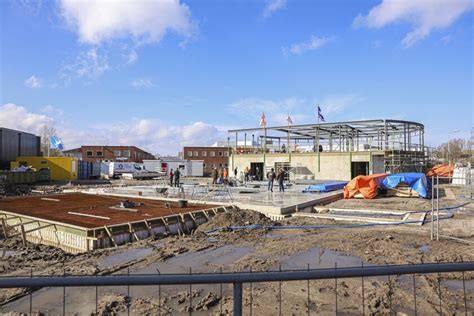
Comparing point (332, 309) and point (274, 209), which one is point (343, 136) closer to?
point (274, 209)

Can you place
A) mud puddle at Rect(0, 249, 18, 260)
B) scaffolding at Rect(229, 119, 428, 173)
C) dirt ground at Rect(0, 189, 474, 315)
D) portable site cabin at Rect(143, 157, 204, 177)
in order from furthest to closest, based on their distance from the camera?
portable site cabin at Rect(143, 157, 204, 177) < scaffolding at Rect(229, 119, 428, 173) < mud puddle at Rect(0, 249, 18, 260) < dirt ground at Rect(0, 189, 474, 315)

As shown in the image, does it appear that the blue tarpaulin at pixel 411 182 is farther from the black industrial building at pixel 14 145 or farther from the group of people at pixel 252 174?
the black industrial building at pixel 14 145

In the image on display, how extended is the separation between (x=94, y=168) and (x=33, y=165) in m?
9.72

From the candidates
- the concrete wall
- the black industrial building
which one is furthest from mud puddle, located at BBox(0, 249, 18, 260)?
the black industrial building

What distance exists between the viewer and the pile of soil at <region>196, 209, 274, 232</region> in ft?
49.4

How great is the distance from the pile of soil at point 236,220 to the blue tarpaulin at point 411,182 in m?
10.8

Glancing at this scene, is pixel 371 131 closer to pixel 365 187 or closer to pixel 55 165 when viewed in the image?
pixel 365 187

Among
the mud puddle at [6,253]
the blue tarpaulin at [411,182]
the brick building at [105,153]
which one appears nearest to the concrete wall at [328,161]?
the blue tarpaulin at [411,182]

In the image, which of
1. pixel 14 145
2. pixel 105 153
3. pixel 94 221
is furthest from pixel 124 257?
pixel 105 153

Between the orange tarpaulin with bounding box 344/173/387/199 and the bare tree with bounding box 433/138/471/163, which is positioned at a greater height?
the bare tree with bounding box 433/138/471/163

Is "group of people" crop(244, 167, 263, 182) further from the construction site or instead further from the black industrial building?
the black industrial building

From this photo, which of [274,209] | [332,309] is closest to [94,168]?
[274,209]

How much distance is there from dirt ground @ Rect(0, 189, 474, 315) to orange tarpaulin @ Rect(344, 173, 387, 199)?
6.35m

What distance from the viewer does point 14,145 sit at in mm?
49156
